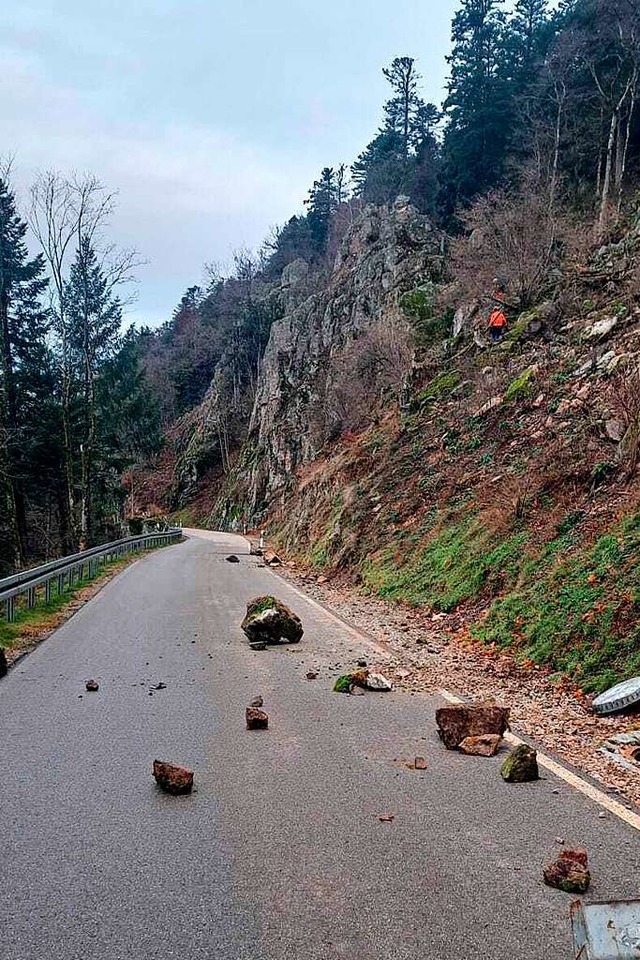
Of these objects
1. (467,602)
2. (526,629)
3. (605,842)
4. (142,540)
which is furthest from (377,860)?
(142,540)

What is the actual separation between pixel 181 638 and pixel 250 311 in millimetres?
61082

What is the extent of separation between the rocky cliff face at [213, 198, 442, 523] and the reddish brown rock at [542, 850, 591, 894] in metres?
31.3

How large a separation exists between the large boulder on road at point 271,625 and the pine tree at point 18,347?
17869 millimetres

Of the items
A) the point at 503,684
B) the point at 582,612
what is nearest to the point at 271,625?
the point at 503,684

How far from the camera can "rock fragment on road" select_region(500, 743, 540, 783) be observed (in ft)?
16.1

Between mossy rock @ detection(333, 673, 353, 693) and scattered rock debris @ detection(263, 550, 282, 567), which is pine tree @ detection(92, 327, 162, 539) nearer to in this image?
scattered rock debris @ detection(263, 550, 282, 567)

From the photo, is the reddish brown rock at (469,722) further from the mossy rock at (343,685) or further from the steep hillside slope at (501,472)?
the steep hillside slope at (501,472)

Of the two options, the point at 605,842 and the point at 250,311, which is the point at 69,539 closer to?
the point at 605,842

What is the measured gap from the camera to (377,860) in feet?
12.1

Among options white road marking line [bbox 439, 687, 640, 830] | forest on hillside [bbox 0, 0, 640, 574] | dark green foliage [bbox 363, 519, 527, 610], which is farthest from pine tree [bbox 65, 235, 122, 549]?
white road marking line [bbox 439, 687, 640, 830]

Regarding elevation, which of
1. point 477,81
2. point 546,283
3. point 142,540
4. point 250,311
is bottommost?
point 142,540

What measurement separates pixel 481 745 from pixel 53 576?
1117cm

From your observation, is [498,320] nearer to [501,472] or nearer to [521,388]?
[521,388]

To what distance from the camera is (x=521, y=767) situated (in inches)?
194
